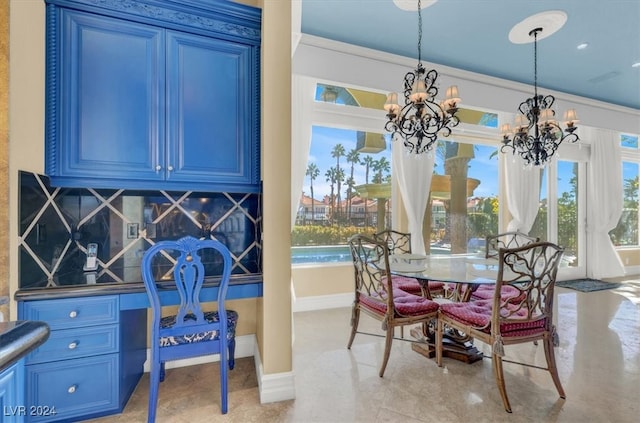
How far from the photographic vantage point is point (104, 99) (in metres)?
1.94

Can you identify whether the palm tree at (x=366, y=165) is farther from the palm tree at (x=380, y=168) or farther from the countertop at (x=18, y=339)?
the countertop at (x=18, y=339)

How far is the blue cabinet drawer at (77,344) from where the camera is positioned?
63.2 inches

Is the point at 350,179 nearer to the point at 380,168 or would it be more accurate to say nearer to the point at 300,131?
the point at 380,168

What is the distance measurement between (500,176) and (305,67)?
13.2 ft

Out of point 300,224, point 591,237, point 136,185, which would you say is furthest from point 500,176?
point 136,185

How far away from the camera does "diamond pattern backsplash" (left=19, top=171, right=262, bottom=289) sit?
1.76 m

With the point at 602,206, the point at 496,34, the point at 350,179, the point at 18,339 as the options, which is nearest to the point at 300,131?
the point at 350,179

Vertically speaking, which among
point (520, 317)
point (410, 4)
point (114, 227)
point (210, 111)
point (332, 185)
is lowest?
point (520, 317)

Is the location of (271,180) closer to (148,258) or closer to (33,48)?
(148,258)

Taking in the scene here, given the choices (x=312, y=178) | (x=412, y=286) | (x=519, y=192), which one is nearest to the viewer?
(x=412, y=286)

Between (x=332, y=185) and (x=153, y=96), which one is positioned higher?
(x=153, y=96)

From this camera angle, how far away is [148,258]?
5.24ft

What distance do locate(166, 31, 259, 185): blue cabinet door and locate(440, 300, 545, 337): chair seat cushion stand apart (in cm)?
183

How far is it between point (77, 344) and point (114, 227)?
846 mm
